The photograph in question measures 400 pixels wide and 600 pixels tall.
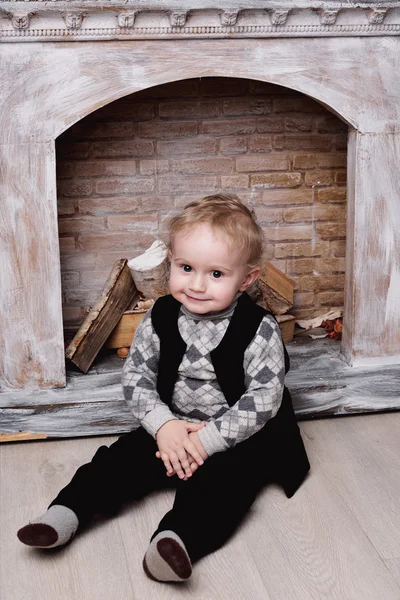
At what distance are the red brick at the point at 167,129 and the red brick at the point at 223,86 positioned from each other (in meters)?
0.11

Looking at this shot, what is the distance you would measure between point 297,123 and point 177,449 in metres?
1.28

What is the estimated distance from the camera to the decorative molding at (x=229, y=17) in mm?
1985

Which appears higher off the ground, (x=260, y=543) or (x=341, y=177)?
(x=341, y=177)

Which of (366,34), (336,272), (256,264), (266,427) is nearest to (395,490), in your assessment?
(266,427)

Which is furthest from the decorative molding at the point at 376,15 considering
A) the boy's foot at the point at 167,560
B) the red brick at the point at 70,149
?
the boy's foot at the point at 167,560

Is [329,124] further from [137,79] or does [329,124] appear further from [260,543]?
[260,543]

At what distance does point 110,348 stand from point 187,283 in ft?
2.56

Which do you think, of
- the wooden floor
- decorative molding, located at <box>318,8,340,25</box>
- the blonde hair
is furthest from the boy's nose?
decorative molding, located at <box>318,8,340,25</box>

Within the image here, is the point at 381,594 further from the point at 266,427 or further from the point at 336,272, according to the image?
the point at 336,272

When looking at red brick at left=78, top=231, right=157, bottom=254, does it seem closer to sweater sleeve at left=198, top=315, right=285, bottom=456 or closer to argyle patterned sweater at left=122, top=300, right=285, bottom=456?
argyle patterned sweater at left=122, top=300, right=285, bottom=456

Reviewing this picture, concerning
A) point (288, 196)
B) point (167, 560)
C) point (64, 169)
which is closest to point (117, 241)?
point (64, 169)

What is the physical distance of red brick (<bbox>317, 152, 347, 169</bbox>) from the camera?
8.46ft

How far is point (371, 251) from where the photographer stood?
225cm

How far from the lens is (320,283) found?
8.87 ft
